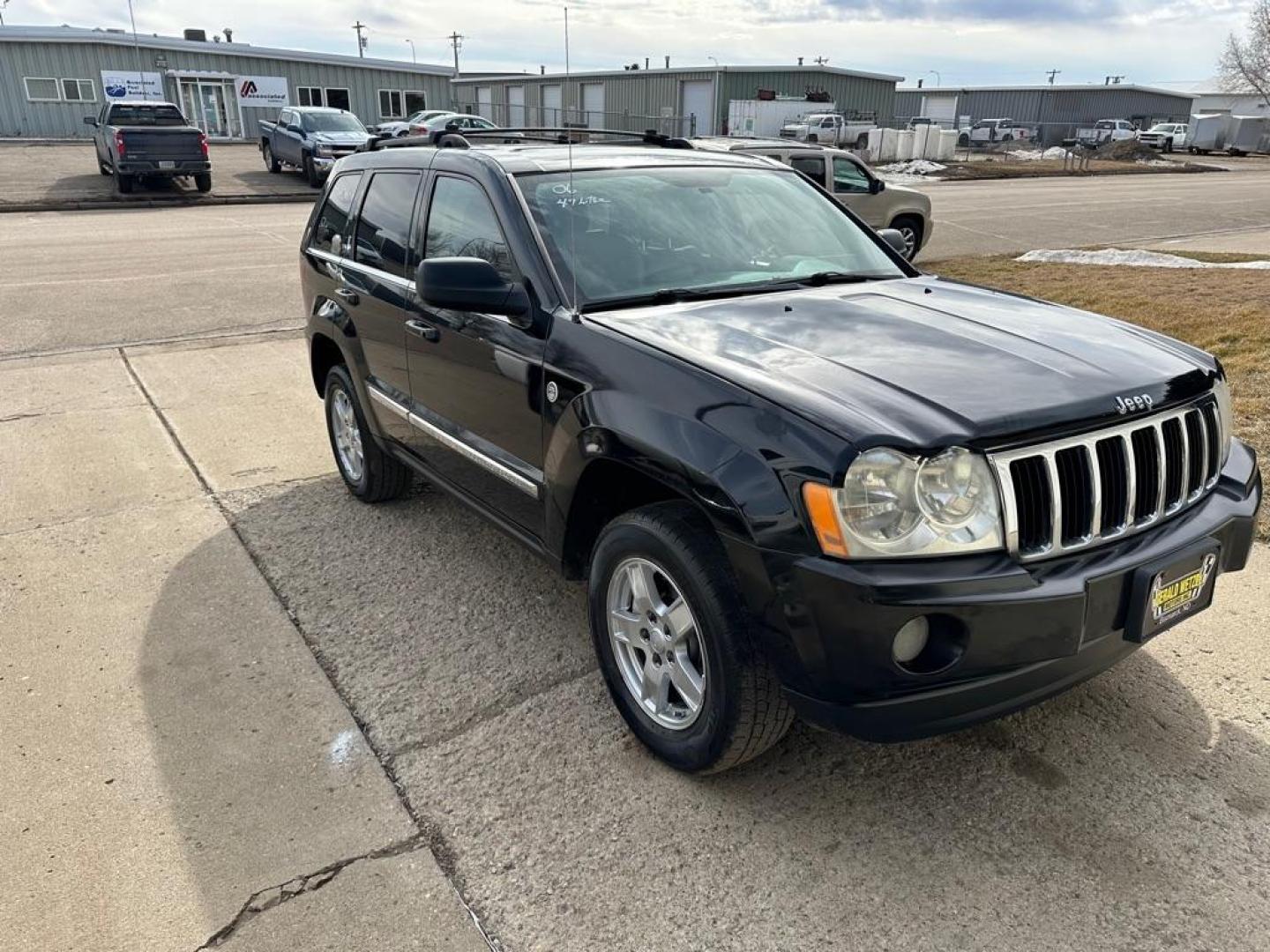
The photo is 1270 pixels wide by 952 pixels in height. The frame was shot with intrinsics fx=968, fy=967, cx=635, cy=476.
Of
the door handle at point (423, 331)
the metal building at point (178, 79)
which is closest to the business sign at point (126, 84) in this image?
the metal building at point (178, 79)

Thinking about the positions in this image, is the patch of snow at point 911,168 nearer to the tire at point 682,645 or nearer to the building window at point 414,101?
the building window at point 414,101

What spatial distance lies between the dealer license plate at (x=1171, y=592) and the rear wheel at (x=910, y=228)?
11.2 metres

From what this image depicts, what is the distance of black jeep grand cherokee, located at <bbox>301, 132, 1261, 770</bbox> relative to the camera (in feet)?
7.67

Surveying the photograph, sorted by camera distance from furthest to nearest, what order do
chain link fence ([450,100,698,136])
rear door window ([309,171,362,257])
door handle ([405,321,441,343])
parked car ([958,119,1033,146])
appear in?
parked car ([958,119,1033,146])
chain link fence ([450,100,698,136])
rear door window ([309,171,362,257])
door handle ([405,321,441,343])

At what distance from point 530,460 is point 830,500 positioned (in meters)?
1.37

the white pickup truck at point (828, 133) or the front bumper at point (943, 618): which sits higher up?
the white pickup truck at point (828, 133)

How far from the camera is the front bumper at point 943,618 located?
89.6 inches

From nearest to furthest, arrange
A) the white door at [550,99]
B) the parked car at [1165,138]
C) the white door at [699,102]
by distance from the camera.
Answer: the white door at [699,102] → the white door at [550,99] → the parked car at [1165,138]

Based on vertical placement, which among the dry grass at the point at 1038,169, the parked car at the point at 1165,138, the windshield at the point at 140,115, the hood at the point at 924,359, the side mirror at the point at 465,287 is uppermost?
the windshield at the point at 140,115

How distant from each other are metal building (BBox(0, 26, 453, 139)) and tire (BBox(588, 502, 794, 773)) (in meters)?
43.9

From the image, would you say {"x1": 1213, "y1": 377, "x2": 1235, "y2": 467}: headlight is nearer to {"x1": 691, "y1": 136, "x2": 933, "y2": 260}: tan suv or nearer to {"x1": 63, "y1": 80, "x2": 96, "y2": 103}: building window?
{"x1": 691, "y1": 136, "x2": 933, "y2": 260}: tan suv

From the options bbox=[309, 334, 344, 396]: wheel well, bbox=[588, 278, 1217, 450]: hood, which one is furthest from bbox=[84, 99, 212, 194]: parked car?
bbox=[588, 278, 1217, 450]: hood

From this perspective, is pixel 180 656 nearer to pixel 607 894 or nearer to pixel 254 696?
pixel 254 696

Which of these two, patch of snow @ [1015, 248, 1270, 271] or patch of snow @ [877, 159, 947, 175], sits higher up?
patch of snow @ [877, 159, 947, 175]
